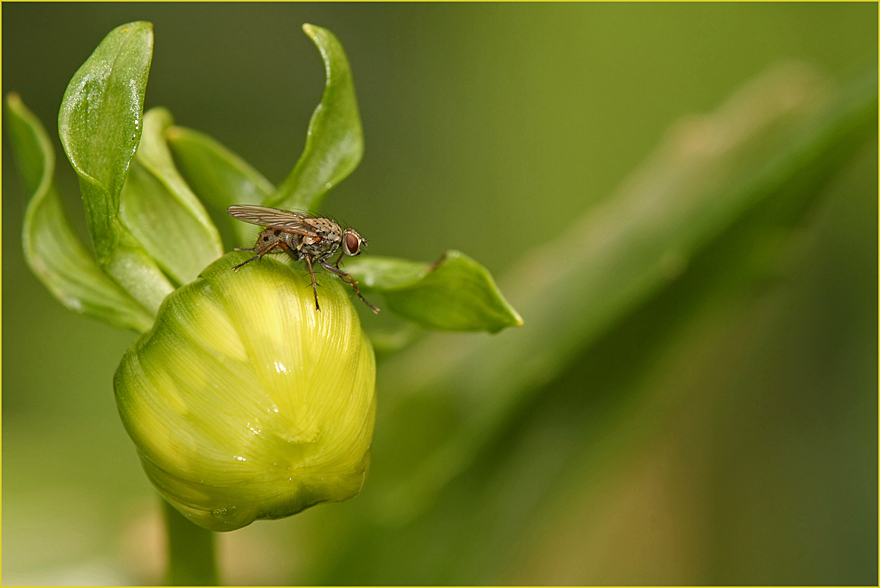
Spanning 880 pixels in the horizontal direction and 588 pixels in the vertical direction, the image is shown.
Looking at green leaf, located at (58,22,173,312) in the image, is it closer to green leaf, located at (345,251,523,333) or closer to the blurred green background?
green leaf, located at (345,251,523,333)

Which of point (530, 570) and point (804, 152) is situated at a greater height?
point (804, 152)

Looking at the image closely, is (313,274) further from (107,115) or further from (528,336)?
(528,336)

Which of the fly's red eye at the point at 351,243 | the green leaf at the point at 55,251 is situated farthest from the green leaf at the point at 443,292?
the green leaf at the point at 55,251

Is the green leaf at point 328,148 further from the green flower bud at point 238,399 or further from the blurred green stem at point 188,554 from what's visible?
the blurred green stem at point 188,554

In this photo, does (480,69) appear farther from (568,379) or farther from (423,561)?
(423,561)

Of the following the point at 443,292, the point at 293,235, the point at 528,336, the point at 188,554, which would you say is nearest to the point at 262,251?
the point at 293,235

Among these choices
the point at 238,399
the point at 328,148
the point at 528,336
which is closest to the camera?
the point at 238,399

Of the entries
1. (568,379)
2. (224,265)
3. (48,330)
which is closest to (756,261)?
(568,379)

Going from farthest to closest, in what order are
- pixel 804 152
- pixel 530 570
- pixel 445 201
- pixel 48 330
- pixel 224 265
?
1. pixel 445 201
2. pixel 48 330
3. pixel 530 570
4. pixel 804 152
5. pixel 224 265
